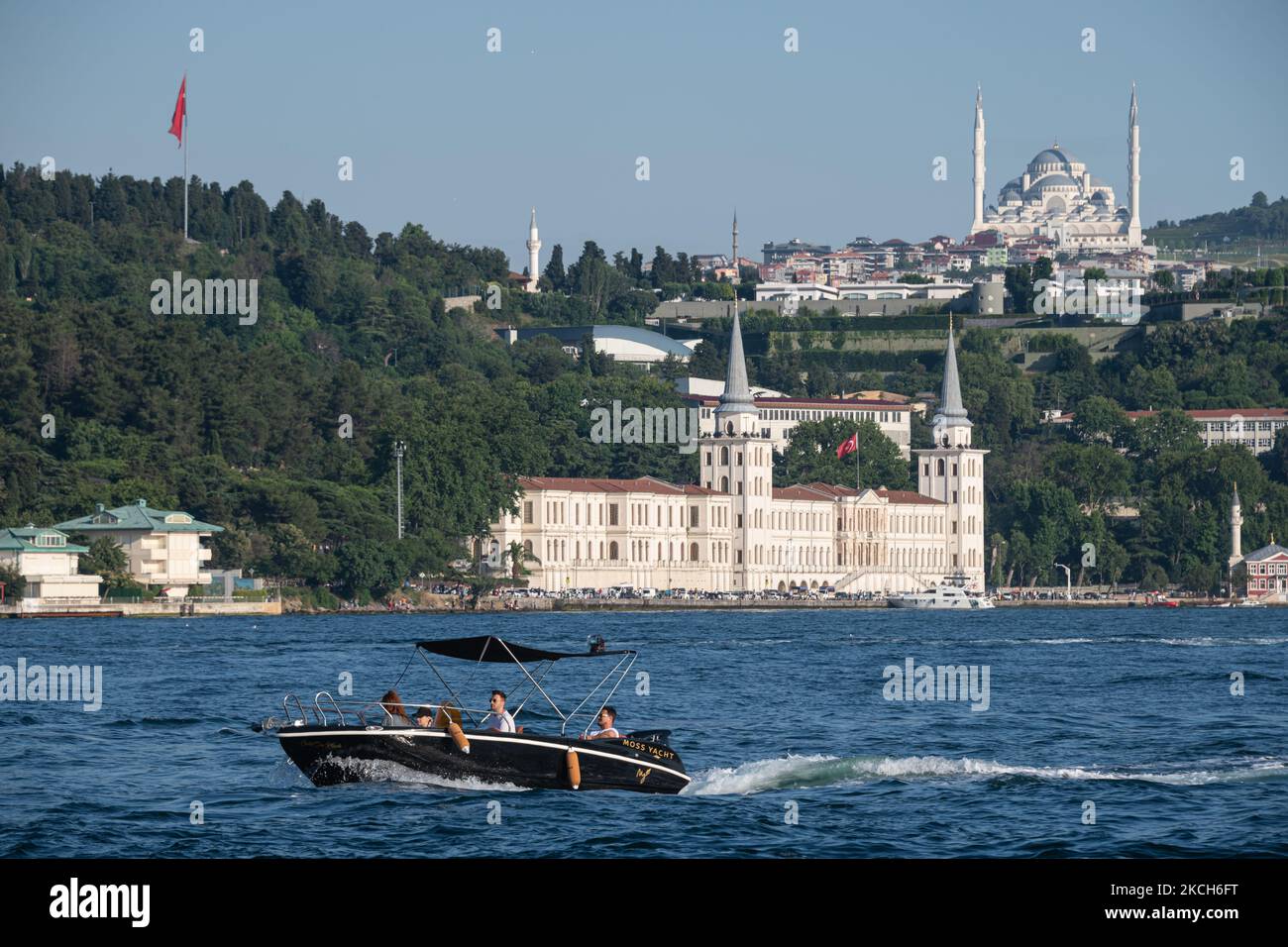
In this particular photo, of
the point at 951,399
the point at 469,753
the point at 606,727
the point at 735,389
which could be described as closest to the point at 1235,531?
the point at 951,399

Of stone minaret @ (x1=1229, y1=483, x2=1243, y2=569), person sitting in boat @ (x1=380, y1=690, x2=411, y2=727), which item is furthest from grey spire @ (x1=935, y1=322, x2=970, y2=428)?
person sitting in boat @ (x1=380, y1=690, x2=411, y2=727)

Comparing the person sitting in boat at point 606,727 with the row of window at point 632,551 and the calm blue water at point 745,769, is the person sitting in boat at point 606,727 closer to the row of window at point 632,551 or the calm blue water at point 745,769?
the calm blue water at point 745,769

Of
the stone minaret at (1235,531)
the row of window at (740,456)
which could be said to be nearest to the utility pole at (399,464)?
the row of window at (740,456)

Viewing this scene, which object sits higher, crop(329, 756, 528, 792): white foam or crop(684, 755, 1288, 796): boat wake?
crop(329, 756, 528, 792): white foam

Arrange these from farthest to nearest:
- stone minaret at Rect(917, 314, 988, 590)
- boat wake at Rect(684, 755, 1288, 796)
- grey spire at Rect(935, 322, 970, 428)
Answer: grey spire at Rect(935, 322, 970, 428) → stone minaret at Rect(917, 314, 988, 590) → boat wake at Rect(684, 755, 1288, 796)

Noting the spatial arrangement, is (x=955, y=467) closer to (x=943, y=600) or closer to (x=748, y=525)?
(x=748, y=525)

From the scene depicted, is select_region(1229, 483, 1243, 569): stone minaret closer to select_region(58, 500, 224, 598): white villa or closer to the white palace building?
the white palace building

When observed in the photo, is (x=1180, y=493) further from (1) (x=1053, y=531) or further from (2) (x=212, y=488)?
(2) (x=212, y=488)
